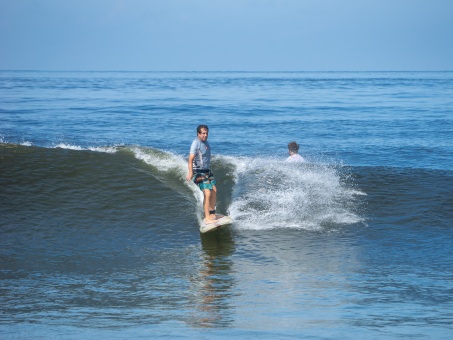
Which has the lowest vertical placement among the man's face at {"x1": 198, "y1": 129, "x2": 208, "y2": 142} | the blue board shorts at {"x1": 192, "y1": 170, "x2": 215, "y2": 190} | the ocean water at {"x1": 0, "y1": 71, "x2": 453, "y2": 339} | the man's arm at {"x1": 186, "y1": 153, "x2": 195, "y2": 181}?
the ocean water at {"x1": 0, "y1": 71, "x2": 453, "y2": 339}

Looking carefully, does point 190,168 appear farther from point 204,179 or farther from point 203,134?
point 203,134

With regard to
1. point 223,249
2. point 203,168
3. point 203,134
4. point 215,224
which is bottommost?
point 223,249

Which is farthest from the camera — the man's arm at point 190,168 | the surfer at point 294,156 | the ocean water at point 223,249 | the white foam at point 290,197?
the surfer at point 294,156

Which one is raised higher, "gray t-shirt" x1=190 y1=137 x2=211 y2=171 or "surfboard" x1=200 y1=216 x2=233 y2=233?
"gray t-shirt" x1=190 y1=137 x2=211 y2=171

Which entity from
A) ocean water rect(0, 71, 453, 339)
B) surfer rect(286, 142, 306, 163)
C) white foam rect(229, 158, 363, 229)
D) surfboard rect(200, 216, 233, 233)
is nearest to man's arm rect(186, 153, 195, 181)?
surfboard rect(200, 216, 233, 233)

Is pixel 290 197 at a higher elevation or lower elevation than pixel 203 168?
lower

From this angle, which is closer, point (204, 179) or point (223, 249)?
point (223, 249)

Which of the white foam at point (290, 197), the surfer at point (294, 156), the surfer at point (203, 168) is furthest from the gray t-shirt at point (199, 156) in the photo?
the surfer at point (294, 156)

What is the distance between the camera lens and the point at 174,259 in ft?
30.6

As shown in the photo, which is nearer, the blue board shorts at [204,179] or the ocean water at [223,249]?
the ocean water at [223,249]

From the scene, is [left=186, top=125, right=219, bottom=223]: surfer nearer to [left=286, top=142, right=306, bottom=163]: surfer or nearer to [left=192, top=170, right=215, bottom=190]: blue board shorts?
[left=192, top=170, right=215, bottom=190]: blue board shorts

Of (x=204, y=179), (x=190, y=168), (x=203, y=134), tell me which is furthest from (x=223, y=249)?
(x=203, y=134)

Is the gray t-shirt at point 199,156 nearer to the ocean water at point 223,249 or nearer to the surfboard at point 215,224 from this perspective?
the surfboard at point 215,224

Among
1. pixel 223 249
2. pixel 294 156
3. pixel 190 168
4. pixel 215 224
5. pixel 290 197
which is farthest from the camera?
pixel 294 156
